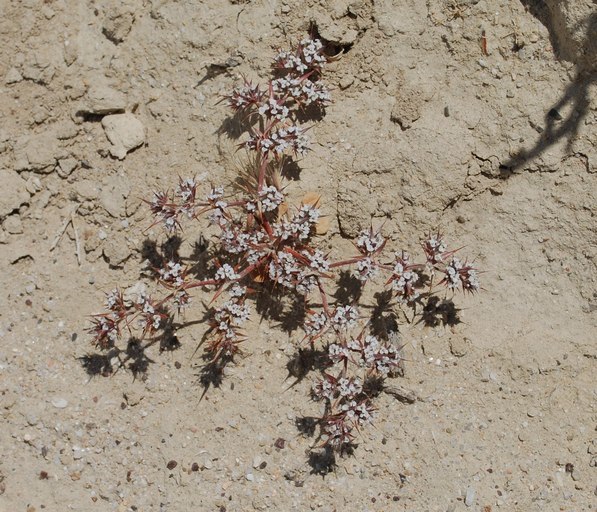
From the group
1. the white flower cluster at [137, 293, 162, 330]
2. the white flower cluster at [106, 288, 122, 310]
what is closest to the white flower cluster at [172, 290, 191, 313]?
the white flower cluster at [137, 293, 162, 330]

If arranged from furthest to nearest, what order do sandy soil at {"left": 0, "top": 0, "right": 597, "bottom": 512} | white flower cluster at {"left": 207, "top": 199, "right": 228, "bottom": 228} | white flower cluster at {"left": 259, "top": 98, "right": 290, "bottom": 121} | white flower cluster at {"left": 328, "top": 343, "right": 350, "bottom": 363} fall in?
sandy soil at {"left": 0, "top": 0, "right": 597, "bottom": 512}, white flower cluster at {"left": 259, "top": 98, "right": 290, "bottom": 121}, white flower cluster at {"left": 207, "top": 199, "right": 228, "bottom": 228}, white flower cluster at {"left": 328, "top": 343, "right": 350, "bottom": 363}

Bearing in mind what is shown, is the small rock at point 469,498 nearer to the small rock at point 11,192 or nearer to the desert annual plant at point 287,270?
the desert annual plant at point 287,270

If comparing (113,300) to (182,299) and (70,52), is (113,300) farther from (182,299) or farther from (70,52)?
(70,52)

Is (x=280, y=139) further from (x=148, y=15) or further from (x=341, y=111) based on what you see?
(x=148, y=15)

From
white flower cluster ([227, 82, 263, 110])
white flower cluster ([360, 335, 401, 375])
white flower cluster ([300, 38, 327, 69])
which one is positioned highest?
white flower cluster ([300, 38, 327, 69])

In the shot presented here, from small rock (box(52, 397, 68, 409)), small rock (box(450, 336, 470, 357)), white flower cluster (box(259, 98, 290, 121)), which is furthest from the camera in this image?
small rock (box(52, 397, 68, 409))

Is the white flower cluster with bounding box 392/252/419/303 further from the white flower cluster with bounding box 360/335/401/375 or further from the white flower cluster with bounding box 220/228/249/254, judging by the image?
the white flower cluster with bounding box 220/228/249/254

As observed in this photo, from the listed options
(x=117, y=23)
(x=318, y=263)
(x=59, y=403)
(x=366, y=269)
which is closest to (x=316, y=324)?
(x=318, y=263)

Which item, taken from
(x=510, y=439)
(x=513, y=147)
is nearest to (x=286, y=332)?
(x=510, y=439)

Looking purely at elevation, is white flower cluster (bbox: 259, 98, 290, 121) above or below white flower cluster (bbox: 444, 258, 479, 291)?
above
